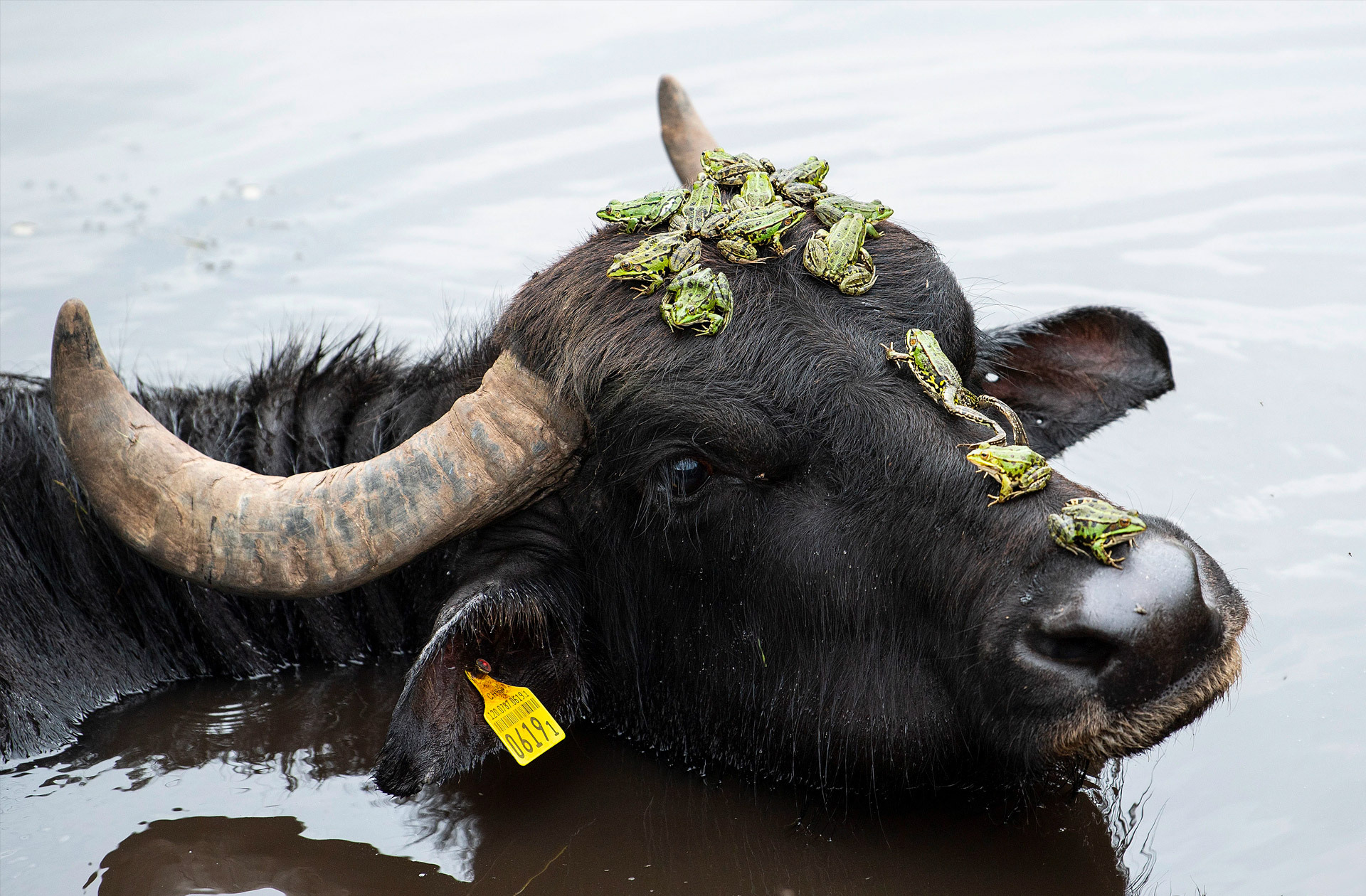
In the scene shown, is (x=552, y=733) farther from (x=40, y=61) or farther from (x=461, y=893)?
(x=40, y=61)

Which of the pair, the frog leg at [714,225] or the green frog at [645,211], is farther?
the green frog at [645,211]

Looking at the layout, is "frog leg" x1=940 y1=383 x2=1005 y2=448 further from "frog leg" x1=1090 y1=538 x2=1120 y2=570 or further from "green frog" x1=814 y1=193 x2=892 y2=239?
"green frog" x1=814 y1=193 x2=892 y2=239

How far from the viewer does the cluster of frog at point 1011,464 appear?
10.5 feet

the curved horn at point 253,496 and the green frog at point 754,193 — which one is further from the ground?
the green frog at point 754,193

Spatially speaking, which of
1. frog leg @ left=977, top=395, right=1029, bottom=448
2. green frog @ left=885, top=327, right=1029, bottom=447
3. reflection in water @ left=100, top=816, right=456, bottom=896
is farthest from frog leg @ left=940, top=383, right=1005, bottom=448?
reflection in water @ left=100, top=816, right=456, bottom=896

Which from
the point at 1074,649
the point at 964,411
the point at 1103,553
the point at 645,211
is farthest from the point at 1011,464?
the point at 645,211

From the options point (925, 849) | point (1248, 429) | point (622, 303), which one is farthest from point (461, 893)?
point (1248, 429)

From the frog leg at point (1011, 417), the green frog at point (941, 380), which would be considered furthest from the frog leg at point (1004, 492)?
the frog leg at point (1011, 417)

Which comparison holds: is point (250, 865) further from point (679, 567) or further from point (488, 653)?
point (679, 567)

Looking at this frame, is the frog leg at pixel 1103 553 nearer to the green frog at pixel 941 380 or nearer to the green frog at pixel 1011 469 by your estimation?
the green frog at pixel 1011 469

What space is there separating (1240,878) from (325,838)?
8.85 ft

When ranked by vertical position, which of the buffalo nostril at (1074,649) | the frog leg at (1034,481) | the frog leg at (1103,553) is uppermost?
the frog leg at (1034,481)

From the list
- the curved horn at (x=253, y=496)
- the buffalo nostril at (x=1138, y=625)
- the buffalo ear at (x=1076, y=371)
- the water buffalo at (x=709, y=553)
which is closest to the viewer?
the buffalo nostril at (x=1138, y=625)

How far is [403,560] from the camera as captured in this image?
375 centimetres
